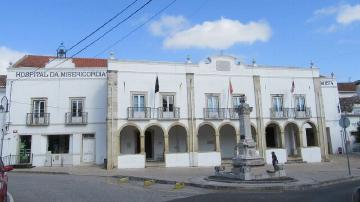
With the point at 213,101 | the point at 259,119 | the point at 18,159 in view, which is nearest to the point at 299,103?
the point at 259,119

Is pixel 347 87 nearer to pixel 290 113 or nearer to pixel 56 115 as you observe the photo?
pixel 290 113

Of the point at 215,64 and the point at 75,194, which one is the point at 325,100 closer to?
the point at 215,64

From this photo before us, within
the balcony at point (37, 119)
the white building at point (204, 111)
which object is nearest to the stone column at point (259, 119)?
the white building at point (204, 111)

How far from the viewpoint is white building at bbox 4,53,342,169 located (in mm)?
28516

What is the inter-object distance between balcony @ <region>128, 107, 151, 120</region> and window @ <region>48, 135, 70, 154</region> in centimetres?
576

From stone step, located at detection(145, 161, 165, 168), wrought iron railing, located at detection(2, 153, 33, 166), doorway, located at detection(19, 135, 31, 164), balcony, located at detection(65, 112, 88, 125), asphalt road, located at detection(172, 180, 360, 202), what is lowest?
asphalt road, located at detection(172, 180, 360, 202)

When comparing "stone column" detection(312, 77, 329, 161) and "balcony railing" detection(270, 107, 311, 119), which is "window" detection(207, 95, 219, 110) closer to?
"balcony railing" detection(270, 107, 311, 119)

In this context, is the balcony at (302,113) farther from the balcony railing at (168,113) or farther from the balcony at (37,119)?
the balcony at (37,119)

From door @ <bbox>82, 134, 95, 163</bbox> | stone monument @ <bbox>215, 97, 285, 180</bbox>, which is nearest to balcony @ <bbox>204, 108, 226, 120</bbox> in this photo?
door @ <bbox>82, 134, 95, 163</bbox>

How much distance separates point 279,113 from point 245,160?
16243mm

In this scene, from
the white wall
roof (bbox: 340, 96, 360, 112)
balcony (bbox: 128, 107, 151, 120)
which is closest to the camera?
balcony (bbox: 128, 107, 151, 120)

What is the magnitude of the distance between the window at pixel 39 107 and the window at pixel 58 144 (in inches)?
76.9

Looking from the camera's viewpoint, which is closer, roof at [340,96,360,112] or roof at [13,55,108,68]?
roof at [13,55,108,68]

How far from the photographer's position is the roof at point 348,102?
39.9m
